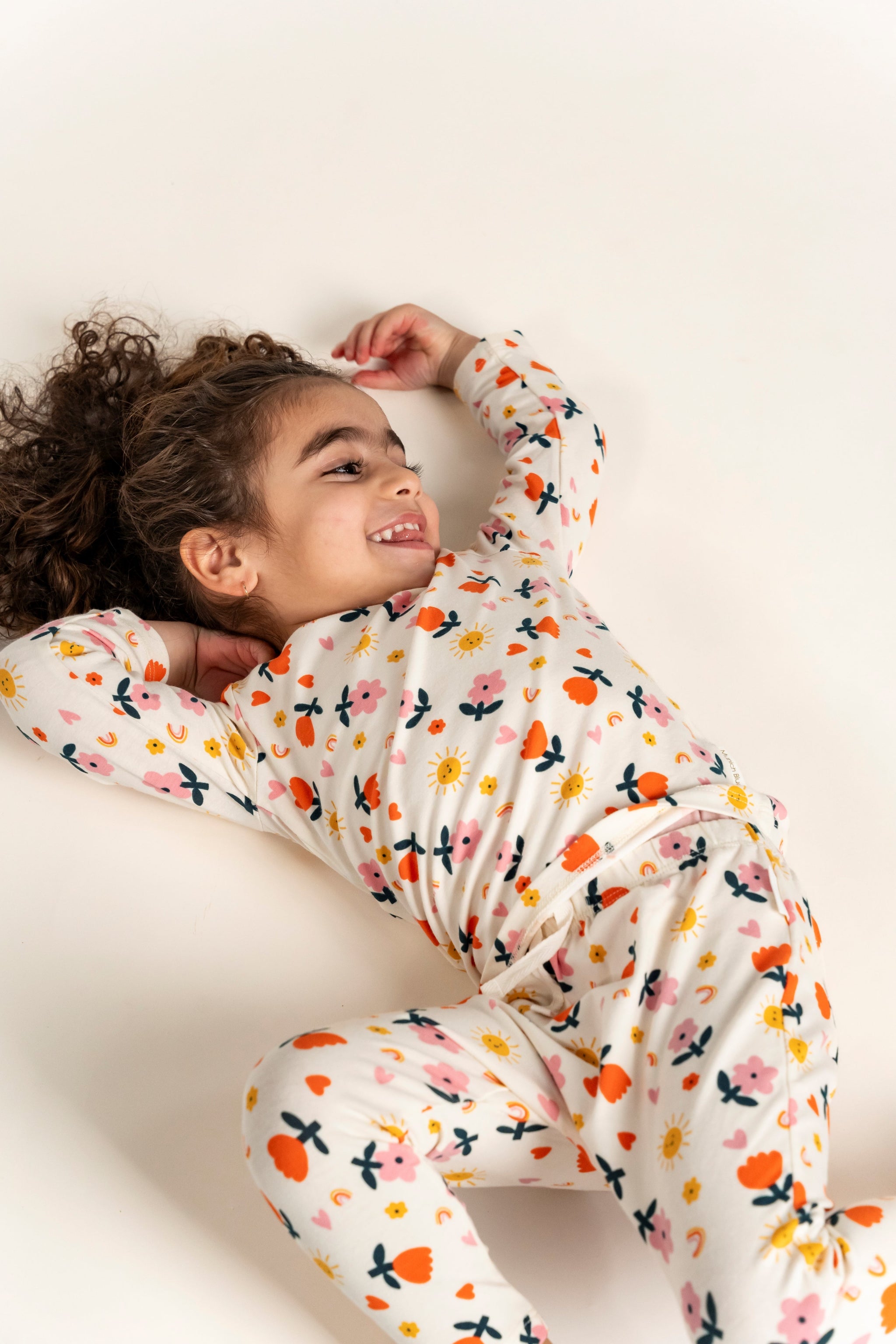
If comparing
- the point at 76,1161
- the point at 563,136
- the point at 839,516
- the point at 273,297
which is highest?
the point at 563,136

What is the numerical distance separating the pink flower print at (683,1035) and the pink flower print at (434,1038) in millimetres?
198

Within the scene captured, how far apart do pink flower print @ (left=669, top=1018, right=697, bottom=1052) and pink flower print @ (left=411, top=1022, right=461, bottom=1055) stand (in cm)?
20

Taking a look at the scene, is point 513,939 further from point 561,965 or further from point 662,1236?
point 662,1236

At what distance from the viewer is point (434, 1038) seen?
1.04 m

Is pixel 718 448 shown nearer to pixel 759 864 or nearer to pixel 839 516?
pixel 839 516

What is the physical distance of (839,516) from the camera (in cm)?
159

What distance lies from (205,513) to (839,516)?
0.89 metres

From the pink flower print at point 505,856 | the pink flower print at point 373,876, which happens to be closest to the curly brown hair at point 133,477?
the pink flower print at point 373,876

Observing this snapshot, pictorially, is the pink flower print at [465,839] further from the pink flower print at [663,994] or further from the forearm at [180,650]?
the forearm at [180,650]

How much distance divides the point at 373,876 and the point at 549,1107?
31cm

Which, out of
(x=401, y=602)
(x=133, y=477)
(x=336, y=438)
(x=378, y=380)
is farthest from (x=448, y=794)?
(x=378, y=380)

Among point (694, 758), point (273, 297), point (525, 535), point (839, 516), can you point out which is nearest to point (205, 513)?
point (525, 535)

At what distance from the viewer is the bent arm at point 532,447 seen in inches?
56.9

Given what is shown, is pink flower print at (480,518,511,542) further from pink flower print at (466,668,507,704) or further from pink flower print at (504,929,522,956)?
pink flower print at (504,929,522,956)
